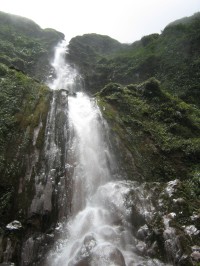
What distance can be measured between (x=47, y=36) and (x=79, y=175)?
4304 cm

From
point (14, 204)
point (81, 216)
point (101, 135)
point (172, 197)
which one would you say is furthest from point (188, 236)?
point (101, 135)

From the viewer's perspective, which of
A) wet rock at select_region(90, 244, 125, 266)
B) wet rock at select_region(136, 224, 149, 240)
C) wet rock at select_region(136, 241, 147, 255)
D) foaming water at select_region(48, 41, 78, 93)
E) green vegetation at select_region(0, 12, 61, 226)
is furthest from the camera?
foaming water at select_region(48, 41, 78, 93)

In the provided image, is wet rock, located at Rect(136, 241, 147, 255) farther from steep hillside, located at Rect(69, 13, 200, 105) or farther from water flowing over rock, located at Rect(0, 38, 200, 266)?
steep hillside, located at Rect(69, 13, 200, 105)

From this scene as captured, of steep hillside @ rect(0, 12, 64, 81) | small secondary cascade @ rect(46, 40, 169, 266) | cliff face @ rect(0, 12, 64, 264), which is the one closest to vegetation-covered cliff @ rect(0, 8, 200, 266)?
cliff face @ rect(0, 12, 64, 264)

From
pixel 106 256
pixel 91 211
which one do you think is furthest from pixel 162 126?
pixel 106 256

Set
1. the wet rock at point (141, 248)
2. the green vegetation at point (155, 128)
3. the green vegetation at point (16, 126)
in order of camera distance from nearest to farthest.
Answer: the wet rock at point (141, 248) < the green vegetation at point (16, 126) < the green vegetation at point (155, 128)

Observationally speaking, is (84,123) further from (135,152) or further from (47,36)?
(47,36)

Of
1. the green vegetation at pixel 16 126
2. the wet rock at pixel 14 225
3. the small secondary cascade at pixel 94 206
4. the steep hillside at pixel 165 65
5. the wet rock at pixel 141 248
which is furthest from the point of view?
the steep hillside at pixel 165 65

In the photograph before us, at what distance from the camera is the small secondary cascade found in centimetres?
951

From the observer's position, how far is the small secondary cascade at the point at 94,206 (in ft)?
31.2

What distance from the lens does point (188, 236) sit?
969 centimetres

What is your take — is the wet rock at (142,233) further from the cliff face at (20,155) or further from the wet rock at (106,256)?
the cliff face at (20,155)

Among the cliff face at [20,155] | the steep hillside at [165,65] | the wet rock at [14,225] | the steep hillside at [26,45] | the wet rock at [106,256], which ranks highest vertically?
the steep hillside at [26,45]

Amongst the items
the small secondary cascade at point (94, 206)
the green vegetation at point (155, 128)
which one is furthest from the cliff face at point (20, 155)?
the green vegetation at point (155, 128)
